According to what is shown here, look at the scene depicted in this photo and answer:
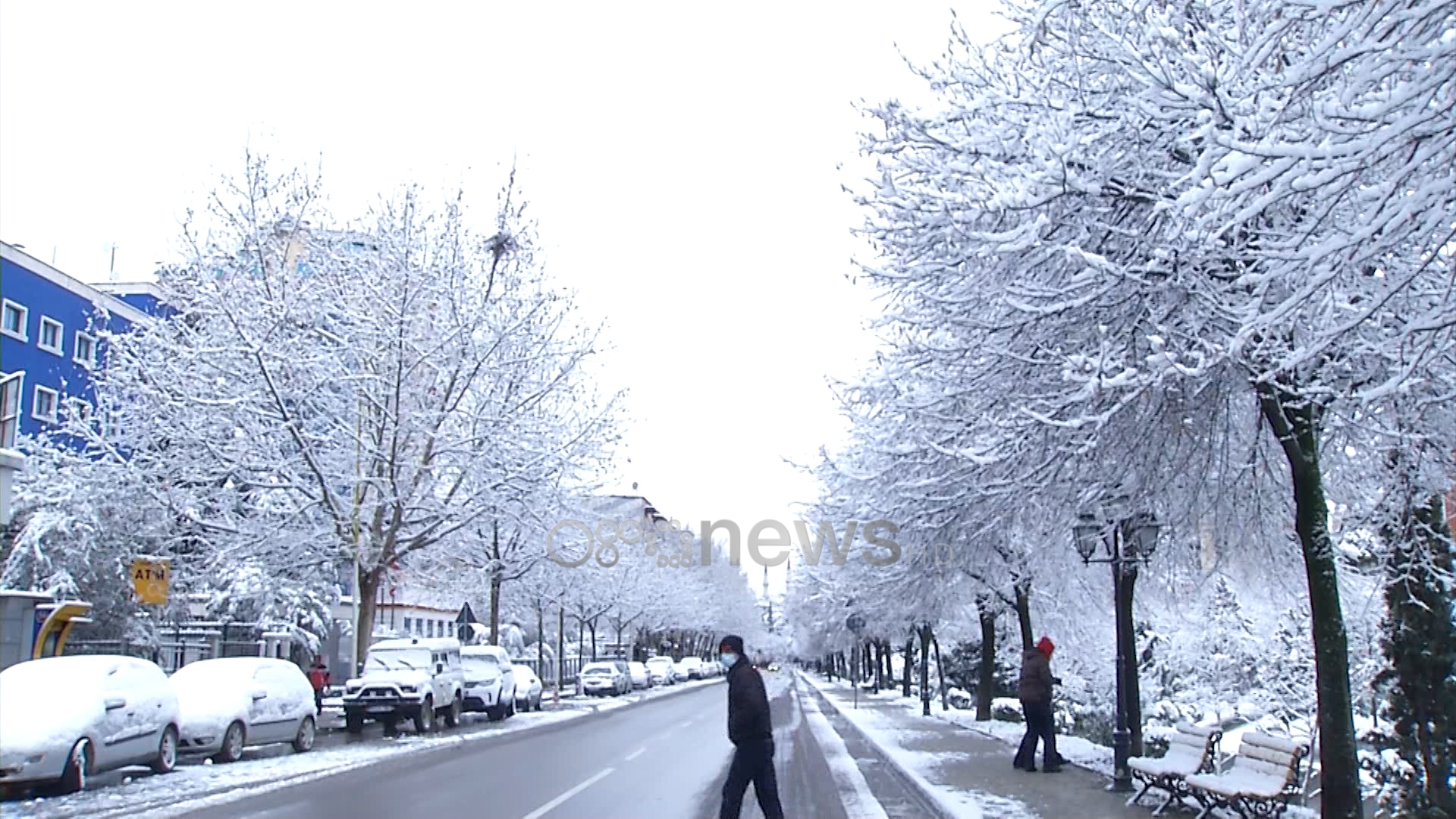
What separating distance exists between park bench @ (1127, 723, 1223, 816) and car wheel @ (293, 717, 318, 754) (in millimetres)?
14501

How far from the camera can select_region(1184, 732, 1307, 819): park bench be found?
1060 cm

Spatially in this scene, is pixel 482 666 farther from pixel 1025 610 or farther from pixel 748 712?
pixel 748 712

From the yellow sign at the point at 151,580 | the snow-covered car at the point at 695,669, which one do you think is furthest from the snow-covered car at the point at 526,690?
the snow-covered car at the point at 695,669

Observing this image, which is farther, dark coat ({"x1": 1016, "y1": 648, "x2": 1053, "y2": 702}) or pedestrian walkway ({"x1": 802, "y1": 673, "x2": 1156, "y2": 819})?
dark coat ({"x1": 1016, "y1": 648, "x2": 1053, "y2": 702})

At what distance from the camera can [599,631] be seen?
94.8 meters

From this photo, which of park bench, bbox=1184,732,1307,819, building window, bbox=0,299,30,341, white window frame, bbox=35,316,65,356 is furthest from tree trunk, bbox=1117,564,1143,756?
white window frame, bbox=35,316,65,356

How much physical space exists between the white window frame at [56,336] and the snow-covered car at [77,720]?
112 feet

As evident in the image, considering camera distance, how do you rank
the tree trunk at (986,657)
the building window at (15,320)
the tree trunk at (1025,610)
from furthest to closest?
the building window at (15,320) < the tree trunk at (986,657) < the tree trunk at (1025,610)

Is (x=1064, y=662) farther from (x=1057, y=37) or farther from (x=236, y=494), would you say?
(x=1057, y=37)

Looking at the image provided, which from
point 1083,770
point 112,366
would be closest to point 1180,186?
point 1083,770

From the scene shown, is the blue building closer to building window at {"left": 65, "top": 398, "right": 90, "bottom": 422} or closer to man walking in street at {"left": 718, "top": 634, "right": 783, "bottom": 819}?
building window at {"left": 65, "top": 398, "right": 90, "bottom": 422}

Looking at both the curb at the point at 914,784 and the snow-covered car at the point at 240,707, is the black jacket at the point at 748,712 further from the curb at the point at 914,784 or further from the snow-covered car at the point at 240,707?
the snow-covered car at the point at 240,707

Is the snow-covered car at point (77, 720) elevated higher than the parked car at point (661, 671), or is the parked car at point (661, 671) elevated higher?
the snow-covered car at point (77, 720)

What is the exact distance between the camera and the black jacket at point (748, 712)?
988 cm
